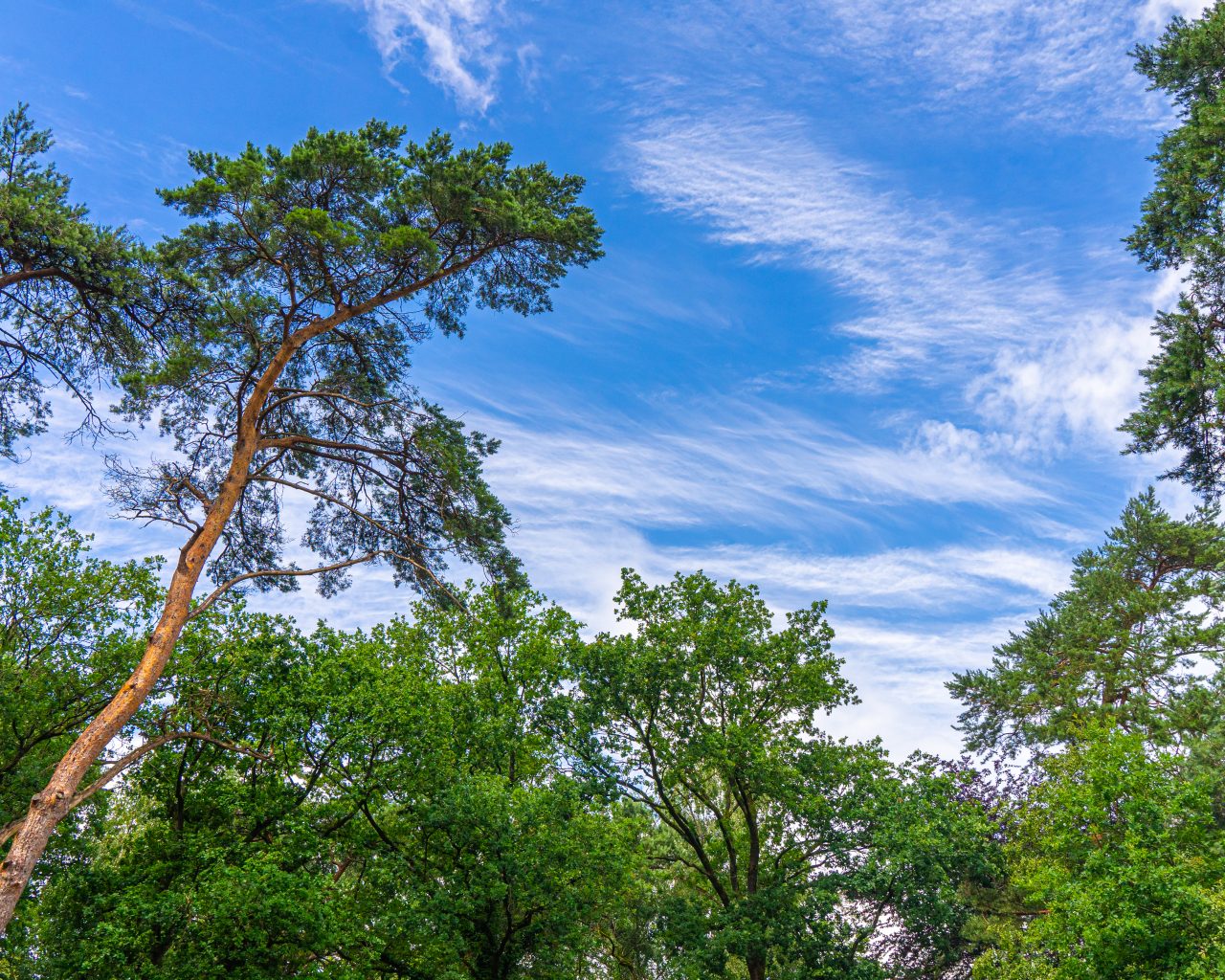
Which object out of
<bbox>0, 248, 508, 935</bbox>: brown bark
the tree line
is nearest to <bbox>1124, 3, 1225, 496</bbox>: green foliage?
the tree line

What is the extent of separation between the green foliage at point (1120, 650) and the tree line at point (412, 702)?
171 centimetres

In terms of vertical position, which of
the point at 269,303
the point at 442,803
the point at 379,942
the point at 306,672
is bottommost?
the point at 379,942

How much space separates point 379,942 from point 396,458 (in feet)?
33.3

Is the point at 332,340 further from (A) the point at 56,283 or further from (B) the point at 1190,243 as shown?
(B) the point at 1190,243

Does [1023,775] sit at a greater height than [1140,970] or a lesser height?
greater

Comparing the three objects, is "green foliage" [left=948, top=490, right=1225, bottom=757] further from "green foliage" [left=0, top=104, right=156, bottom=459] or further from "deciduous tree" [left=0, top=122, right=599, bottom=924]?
"green foliage" [left=0, top=104, right=156, bottom=459]

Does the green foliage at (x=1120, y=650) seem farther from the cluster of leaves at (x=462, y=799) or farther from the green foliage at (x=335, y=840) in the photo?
Answer: the green foliage at (x=335, y=840)

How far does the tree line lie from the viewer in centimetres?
1596

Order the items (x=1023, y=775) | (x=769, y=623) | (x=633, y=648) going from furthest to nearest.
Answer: (x=1023, y=775), (x=769, y=623), (x=633, y=648)

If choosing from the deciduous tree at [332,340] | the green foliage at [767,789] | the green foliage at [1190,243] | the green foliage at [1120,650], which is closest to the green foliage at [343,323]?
the deciduous tree at [332,340]

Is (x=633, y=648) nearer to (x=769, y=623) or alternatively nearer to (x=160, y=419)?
(x=769, y=623)

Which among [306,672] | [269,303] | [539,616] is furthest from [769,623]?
[269,303]

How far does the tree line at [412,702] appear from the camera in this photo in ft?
52.4

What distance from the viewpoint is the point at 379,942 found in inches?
643
